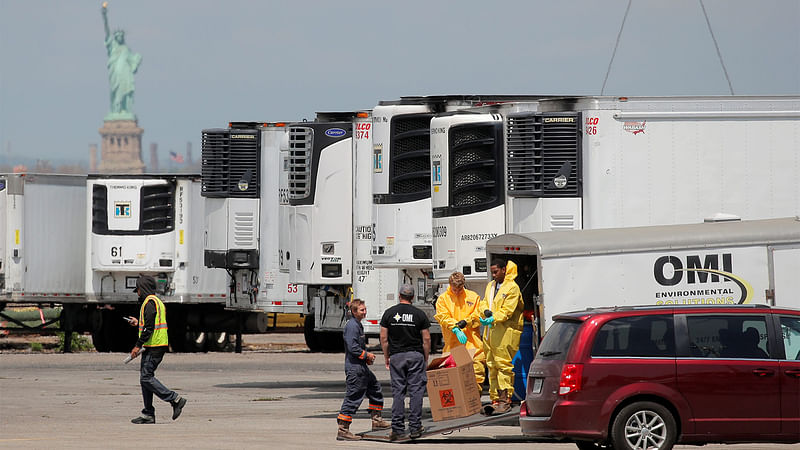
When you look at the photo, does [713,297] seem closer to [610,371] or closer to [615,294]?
[615,294]

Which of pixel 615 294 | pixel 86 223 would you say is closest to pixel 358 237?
pixel 615 294

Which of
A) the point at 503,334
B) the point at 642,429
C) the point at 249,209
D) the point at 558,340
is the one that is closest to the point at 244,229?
the point at 249,209

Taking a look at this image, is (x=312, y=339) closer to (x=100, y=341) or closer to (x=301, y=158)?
(x=100, y=341)

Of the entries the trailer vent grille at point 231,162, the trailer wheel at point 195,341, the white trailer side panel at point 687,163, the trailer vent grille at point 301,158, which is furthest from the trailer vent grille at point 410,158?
the trailer wheel at point 195,341

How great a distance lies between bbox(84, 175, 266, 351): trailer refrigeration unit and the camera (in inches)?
1234

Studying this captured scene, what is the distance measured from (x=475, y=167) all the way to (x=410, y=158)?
5.85 ft

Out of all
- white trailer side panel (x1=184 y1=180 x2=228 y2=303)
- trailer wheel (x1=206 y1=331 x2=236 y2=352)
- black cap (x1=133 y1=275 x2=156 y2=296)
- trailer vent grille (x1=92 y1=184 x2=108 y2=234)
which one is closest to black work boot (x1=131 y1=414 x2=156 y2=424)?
black cap (x1=133 y1=275 x2=156 y2=296)

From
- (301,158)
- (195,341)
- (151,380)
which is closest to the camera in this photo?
(151,380)

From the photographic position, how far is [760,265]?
1595 cm

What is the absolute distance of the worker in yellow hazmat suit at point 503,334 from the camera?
16.3 meters

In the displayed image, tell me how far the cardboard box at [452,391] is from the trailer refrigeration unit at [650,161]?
6.07ft

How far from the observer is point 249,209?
2670cm

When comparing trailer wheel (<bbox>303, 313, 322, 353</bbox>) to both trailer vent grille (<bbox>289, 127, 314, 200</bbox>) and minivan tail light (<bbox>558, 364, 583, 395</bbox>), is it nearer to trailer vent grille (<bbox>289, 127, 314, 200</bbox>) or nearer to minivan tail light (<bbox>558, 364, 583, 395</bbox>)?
trailer vent grille (<bbox>289, 127, 314, 200</bbox>)

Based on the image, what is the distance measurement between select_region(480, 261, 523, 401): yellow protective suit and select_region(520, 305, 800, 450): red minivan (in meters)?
2.46
